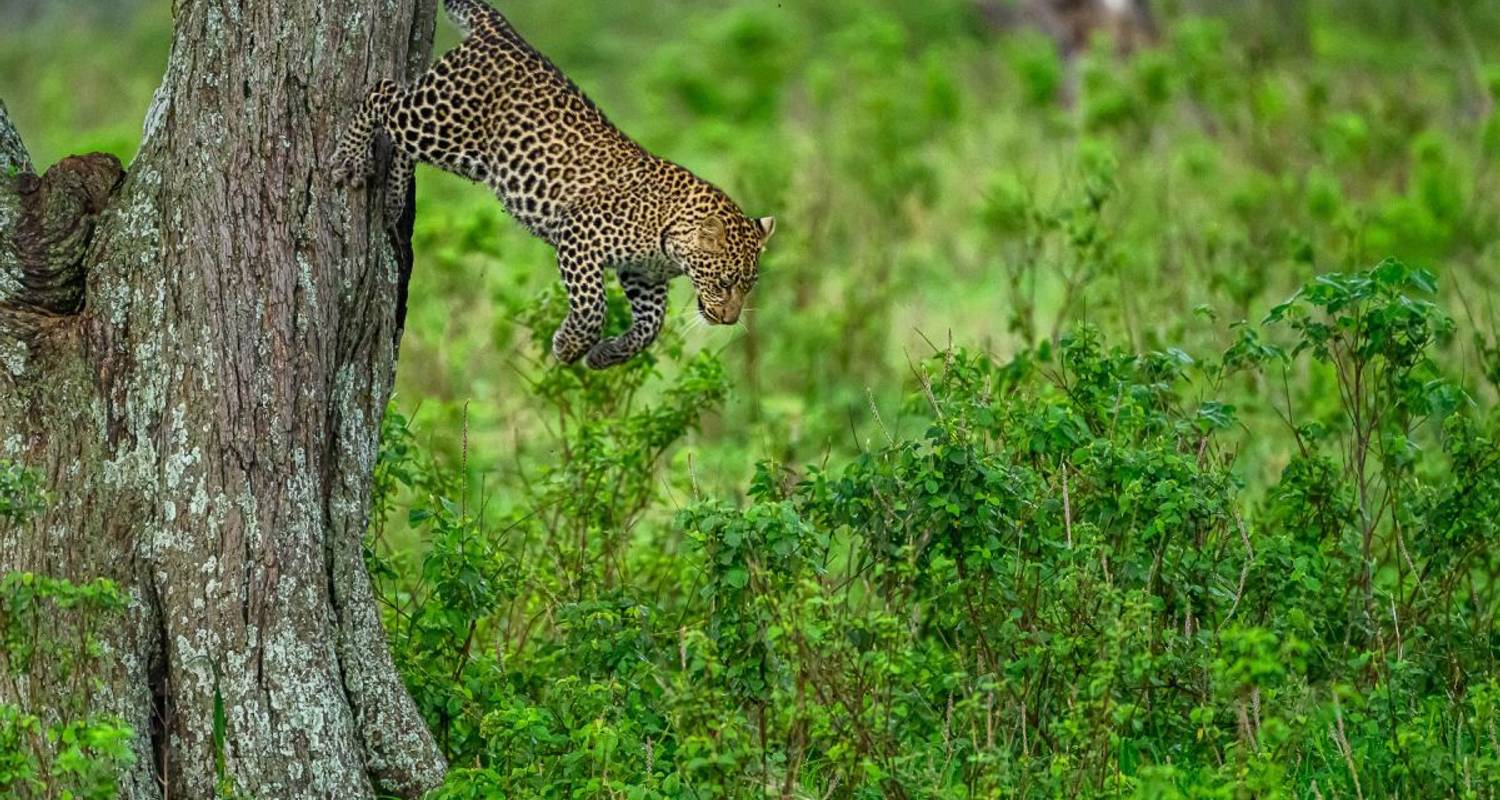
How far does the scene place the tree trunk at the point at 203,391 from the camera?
18.4 ft

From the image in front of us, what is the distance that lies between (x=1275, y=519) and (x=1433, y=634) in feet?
2.75

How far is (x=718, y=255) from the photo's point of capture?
7230 millimetres

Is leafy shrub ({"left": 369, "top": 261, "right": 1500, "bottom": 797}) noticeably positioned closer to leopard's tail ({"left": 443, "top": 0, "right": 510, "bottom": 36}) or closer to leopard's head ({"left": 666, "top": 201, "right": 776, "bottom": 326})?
leopard's head ({"left": 666, "top": 201, "right": 776, "bottom": 326})

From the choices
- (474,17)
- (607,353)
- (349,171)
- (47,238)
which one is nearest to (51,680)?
(47,238)

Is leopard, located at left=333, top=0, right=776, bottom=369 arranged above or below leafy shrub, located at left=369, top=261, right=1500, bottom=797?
above

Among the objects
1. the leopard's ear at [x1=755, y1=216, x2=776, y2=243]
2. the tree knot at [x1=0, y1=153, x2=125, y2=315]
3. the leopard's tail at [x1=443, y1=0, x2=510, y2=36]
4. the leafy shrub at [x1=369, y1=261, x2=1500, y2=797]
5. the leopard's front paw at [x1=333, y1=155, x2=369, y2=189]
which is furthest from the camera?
the leopard's ear at [x1=755, y1=216, x2=776, y2=243]

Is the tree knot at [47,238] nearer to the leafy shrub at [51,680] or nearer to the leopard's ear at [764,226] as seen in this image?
the leafy shrub at [51,680]

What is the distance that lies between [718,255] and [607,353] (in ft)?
1.64

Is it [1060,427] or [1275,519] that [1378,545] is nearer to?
[1275,519]

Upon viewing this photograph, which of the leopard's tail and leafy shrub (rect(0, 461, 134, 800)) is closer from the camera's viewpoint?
leafy shrub (rect(0, 461, 134, 800))

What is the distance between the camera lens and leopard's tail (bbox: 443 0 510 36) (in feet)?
22.8

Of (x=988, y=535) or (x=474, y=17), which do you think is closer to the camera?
(x=988, y=535)

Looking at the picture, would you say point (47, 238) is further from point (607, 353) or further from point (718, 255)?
point (718, 255)

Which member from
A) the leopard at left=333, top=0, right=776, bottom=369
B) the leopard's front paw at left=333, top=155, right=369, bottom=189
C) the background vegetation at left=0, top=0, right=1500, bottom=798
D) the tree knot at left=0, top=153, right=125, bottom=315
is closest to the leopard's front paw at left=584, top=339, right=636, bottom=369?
the leopard at left=333, top=0, right=776, bottom=369
